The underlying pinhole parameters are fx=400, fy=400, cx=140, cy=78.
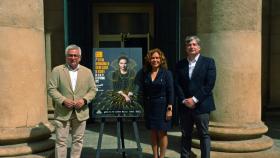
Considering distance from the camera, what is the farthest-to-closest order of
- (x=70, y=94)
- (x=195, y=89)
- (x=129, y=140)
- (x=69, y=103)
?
(x=129, y=140) → (x=195, y=89) → (x=70, y=94) → (x=69, y=103)

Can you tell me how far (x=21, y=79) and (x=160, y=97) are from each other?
199cm

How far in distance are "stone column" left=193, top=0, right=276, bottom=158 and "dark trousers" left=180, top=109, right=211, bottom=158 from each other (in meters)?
0.75

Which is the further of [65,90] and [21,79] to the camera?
[21,79]

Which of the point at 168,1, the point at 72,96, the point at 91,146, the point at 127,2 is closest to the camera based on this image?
the point at 72,96

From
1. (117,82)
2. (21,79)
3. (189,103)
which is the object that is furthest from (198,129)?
(21,79)

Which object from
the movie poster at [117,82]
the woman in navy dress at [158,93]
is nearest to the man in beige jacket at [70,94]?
the movie poster at [117,82]

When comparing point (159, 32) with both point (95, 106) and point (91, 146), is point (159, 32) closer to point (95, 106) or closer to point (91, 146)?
point (91, 146)

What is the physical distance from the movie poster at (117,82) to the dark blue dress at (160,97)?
0.88 ft

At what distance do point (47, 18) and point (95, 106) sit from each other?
4998 mm

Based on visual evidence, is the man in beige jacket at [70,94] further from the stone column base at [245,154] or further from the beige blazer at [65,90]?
the stone column base at [245,154]

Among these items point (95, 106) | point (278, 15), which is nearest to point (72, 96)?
point (95, 106)

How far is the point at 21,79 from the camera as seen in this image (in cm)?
567

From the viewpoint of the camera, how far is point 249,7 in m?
6.31

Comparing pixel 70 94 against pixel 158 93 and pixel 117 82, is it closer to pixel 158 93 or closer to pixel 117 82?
pixel 117 82
